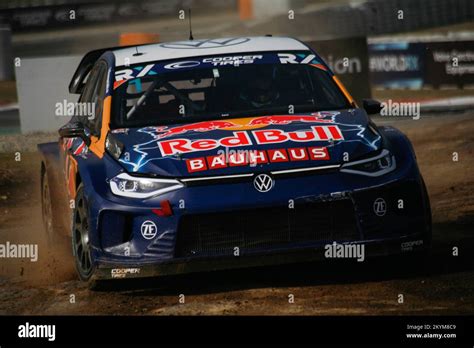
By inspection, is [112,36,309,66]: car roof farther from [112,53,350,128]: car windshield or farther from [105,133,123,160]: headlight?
[105,133,123,160]: headlight

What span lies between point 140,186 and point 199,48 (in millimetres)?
1958

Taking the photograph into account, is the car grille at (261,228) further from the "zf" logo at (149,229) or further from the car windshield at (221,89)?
the car windshield at (221,89)

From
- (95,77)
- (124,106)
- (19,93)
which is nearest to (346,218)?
(124,106)

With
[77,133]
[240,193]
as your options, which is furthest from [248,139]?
[77,133]

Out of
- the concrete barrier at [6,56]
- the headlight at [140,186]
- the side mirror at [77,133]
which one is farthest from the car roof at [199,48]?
the concrete barrier at [6,56]

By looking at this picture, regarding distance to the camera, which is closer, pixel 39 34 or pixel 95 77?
pixel 95 77

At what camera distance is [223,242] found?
6898mm

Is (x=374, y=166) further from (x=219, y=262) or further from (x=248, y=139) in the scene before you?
(x=219, y=262)

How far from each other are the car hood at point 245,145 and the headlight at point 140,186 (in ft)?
0.19

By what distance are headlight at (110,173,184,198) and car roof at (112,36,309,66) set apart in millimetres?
1575

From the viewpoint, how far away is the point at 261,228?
6918mm

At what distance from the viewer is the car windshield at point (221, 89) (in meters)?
8.05
